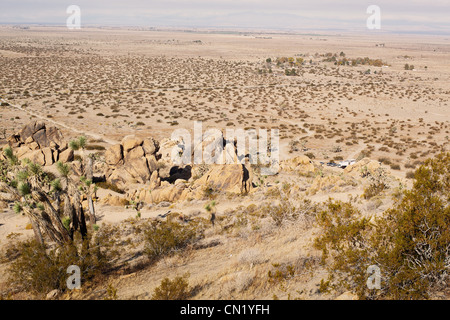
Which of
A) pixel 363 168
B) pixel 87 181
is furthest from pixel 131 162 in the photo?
pixel 363 168

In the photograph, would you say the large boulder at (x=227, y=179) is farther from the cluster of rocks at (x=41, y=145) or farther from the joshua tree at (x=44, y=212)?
the cluster of rocks at (x=41, y=145)

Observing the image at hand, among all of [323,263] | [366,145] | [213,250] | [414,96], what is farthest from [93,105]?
[414,96]

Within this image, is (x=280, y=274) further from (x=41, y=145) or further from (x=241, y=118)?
(x=241, y=118)

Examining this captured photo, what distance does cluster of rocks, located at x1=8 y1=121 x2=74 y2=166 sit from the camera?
23891mm

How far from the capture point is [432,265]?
744 centimetres

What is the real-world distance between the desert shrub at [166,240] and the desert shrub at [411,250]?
5.79 m

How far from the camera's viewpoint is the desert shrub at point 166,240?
37.9 feet

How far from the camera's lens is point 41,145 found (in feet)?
84.7

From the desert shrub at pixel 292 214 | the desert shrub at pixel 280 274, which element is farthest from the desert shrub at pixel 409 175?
the desert shrub at pixel 280 274

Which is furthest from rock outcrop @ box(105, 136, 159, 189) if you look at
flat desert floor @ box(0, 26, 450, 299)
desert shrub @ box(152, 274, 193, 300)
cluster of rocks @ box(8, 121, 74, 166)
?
desert shrub @ box(152, 274, 193, 300)

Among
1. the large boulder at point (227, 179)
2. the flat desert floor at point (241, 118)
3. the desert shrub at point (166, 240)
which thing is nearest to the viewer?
the flat desert floor at point (241, 118)

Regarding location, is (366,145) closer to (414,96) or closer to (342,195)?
(342,195)

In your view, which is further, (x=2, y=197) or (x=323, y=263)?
(x=2, y=197)
